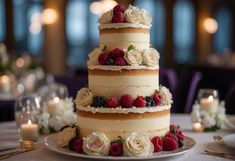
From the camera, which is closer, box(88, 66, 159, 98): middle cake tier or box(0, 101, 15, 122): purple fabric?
box(88, 66, 159, 98): middle cake tier

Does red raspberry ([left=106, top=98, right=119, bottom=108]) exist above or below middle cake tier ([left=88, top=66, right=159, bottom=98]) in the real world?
below

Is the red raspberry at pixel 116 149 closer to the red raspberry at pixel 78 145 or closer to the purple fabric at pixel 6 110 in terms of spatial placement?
the red raspberry at pixel 78 145

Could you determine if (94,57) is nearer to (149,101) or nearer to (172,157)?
(149,101)

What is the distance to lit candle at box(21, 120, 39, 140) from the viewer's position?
7.36ft

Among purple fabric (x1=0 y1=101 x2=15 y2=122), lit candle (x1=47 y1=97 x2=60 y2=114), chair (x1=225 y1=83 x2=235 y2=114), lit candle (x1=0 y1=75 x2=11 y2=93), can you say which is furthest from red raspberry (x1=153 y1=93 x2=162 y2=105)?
lit candle (x1=0 y1=75 x2=11 y2=93)

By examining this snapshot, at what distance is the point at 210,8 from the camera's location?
16.2 metres

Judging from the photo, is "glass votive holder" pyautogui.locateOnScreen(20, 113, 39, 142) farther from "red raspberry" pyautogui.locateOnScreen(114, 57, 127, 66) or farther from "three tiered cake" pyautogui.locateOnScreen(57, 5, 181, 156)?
"red raspberry" pyautogui.locateOnScreen(114, 57, 127, 66)

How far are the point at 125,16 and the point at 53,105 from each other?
2.75 feet

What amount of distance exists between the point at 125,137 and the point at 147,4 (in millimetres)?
14592

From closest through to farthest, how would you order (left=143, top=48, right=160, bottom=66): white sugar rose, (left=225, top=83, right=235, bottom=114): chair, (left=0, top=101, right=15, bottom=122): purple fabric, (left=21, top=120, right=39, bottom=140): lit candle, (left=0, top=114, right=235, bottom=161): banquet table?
(left=0, top=114, right=235, bottom=161): banquet table, (left=143, top=48, right=160, bottom=66): white sugar rose, (left=21, top=120, right=39, bottom=140): lit candle, (left=225, top=83, right=235, bottom=114): chair, (left=0, top=101, right=15, bottom=122): purple fabric

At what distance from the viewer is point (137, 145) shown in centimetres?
184

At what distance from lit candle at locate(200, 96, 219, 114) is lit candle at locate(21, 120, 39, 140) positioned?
1.01 m

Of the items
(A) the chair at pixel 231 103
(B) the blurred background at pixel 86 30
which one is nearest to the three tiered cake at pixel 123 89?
(A) the chair at pixel 231 103

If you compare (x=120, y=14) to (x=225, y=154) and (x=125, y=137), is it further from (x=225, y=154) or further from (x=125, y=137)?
(x=225, y=154)
